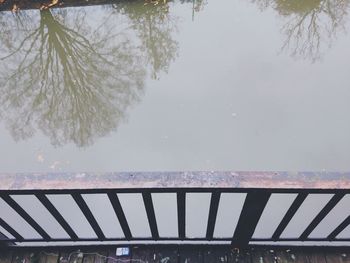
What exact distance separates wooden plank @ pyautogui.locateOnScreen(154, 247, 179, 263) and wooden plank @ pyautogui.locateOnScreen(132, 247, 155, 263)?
0.04 m

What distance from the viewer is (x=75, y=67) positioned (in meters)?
5.21

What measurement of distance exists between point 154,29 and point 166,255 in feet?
14.4

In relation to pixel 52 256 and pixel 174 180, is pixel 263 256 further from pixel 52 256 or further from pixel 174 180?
pixel 52 256

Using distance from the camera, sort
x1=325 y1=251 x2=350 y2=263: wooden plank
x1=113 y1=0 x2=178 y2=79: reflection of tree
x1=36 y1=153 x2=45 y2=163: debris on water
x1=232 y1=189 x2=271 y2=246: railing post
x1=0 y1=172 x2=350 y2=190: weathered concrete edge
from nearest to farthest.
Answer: x1=0 y1=172 x2=350 y2=190: weathered concrete edge → x1=232 y1=189 x2=271 y2=246: railing post → x1=325 y1=251 x2=350 y2=263: wooden plank → x1=36 y1=153 x2=45 y2=163: debris on water → x1=113 y1=0 x2=178 y2=79: reflection of tree

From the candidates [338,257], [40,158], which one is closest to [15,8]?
[40,158]

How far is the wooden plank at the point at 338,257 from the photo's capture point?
236cm

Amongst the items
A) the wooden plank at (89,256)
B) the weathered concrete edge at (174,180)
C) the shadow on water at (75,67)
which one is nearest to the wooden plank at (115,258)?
the wooden plank at (89,256)

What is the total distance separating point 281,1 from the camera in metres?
6.29

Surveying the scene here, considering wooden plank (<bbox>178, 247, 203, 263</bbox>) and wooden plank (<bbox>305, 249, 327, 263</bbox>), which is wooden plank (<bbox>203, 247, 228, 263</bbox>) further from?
wooden plank (<bbox>305, 249, 327, 263</bbox>)

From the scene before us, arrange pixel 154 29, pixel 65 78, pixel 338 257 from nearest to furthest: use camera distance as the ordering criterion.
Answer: pixel 338 257, pixel 65 78, pixel 154 29

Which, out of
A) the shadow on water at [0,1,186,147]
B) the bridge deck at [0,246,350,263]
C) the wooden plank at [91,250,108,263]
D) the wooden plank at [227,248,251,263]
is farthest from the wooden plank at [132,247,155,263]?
the shadow on water at [0,1,186,147]

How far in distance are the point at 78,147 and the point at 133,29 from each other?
2.62 metres

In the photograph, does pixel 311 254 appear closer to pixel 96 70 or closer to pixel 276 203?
pixel 276 203

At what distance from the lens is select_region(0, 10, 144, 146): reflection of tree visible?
178 inches
